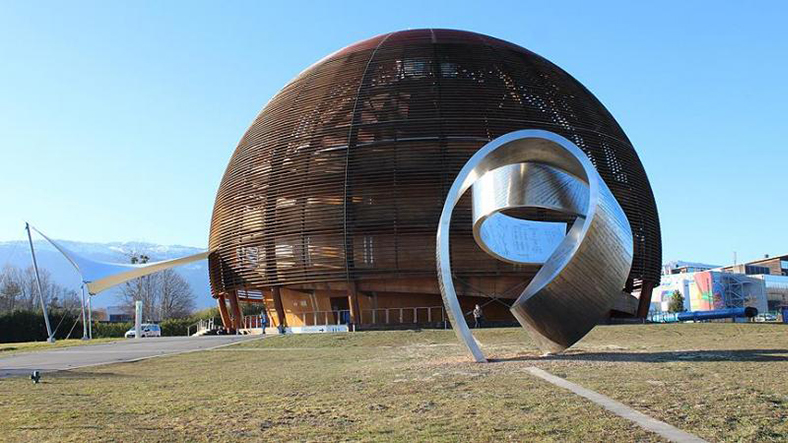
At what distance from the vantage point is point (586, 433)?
7234 mm

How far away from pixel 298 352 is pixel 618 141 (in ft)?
84.5

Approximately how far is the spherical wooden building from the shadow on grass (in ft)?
61.6

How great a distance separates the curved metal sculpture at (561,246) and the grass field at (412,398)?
32.3 inches

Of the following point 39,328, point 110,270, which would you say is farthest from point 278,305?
point 39,328

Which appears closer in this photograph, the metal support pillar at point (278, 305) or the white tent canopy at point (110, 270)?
the metal support pillar at point (278, 305)

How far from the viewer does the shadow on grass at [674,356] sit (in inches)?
587

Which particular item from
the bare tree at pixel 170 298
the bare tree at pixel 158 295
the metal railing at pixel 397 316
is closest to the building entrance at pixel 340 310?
the metal railing at pixel 397 316

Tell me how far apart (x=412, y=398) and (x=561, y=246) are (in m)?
8.42

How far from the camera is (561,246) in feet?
57.7

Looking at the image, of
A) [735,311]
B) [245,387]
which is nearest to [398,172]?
[245,387]

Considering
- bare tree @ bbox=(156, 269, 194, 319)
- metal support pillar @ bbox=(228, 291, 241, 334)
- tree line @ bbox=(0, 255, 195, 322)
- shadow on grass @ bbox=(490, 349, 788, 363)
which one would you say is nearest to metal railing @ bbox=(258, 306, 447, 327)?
metal support pillar @ bbox=(228, 291, 241, 334)

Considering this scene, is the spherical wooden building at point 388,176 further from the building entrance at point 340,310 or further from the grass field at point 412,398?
the grass field at point 412,398

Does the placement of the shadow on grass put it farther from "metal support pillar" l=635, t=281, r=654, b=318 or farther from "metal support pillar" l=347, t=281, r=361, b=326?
"metal support pillar" l=635, t=281, r=654, b=318

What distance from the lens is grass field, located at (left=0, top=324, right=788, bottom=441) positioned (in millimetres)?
7746
